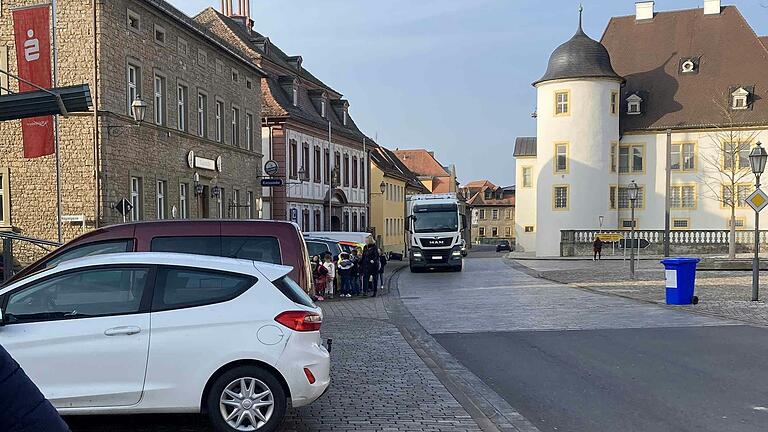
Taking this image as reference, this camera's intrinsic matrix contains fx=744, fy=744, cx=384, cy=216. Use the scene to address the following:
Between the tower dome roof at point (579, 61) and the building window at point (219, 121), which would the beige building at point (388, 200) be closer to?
the tower dome roof at point (579, 61)

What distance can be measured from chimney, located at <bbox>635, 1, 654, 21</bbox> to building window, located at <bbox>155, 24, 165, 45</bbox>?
4846cm

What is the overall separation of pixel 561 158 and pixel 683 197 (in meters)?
10.7

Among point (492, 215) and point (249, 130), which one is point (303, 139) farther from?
point (492, 215)

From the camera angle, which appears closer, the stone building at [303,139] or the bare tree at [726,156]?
the stone building at [303,139]

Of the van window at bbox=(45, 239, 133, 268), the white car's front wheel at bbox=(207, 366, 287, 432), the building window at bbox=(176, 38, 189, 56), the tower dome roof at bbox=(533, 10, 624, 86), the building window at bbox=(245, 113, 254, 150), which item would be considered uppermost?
the tower dome roof at bbox=(533, 10, 624, 86)

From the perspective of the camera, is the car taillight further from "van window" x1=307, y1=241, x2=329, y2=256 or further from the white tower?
the white tower

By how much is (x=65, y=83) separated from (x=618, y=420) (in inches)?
809

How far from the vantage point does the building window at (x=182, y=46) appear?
1120 inches

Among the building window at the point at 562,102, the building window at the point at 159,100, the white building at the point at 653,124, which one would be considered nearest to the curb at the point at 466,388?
the building window at the point at 159,100

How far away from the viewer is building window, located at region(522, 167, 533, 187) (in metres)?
70.9

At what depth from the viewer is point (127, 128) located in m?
24.2

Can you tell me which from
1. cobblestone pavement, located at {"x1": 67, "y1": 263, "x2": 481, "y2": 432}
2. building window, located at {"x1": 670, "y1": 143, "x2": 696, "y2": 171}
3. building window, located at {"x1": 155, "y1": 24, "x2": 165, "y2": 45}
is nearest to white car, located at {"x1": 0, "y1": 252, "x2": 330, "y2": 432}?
cobblestone pavement, located at {"x1": 67, "y1": 263, "x2": 481, "y2": 432}

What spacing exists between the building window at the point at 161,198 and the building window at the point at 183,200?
125cm

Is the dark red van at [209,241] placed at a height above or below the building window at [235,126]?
below
